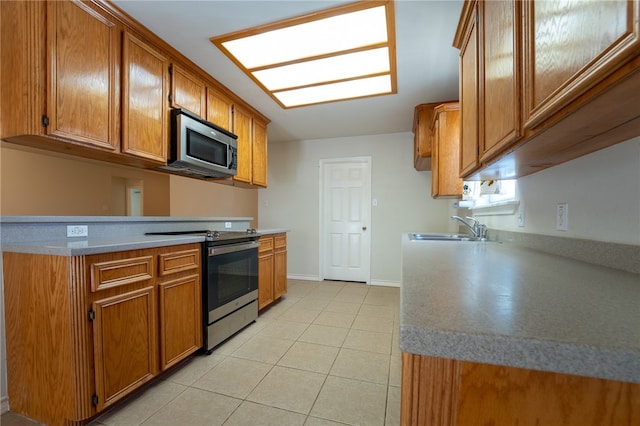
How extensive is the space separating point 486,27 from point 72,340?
228 centimetres

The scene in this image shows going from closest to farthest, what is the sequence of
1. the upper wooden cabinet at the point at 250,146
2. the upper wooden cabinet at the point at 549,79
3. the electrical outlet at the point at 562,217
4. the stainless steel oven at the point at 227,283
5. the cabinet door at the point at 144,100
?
the upper wooden cabinet at the point at 549,79 → the electrical outlet at the point at 562,217 → the cabinet door at the point at 144,100 → the stainless steel oven at the point at 227,283 → the upper wooden cabinet at the point at 250,146

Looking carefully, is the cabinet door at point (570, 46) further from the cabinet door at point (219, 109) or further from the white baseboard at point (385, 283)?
the white baseboard at point (385, 283)

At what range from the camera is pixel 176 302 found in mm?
1744

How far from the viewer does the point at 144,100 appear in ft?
6.21

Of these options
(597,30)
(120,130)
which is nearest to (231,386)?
(120,130)

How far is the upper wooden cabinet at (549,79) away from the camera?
1.61ft

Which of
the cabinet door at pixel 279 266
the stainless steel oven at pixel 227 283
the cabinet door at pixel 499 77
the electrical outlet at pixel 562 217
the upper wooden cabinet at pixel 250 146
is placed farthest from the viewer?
the cabinet door at pixel 279 266

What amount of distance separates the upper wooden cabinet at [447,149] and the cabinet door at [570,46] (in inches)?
65.9

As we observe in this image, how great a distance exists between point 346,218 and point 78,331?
3407 millimetres

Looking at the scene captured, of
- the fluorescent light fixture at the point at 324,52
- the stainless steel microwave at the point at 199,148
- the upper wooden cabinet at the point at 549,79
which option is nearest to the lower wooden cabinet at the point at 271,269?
the stainless steel microwave at the point at 199,148

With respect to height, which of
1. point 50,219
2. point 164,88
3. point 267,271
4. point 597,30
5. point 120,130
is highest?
point 164,88

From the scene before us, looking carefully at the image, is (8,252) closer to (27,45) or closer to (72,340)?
(72,340)

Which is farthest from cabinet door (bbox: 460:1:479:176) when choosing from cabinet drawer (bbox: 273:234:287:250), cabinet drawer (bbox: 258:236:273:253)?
cabinet drawer (bbox: 273:234:287:250)

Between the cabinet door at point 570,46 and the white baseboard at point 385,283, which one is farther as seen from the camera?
the white baseboard at point 385,283
